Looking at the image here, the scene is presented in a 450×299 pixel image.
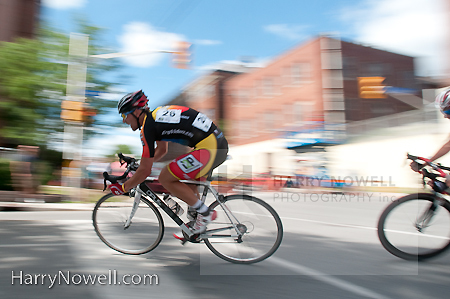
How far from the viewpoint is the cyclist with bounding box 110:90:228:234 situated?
407 cm

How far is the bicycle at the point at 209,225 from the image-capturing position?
4301mm

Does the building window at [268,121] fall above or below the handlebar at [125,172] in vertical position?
above

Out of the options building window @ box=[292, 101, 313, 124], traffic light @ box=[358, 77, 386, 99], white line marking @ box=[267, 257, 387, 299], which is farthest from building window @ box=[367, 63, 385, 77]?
white line marking @ box=[267, 257, 387, 299]

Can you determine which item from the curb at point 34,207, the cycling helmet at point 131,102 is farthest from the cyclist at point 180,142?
the curb at point 34,207

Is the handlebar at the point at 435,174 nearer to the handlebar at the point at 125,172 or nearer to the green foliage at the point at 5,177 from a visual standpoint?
the handlebar at the point at 125,172

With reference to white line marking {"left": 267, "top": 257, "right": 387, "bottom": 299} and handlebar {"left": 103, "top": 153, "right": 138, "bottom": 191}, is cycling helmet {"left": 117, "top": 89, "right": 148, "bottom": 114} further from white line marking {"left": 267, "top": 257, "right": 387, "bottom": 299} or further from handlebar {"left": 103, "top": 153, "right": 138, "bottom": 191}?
white line marking {"left": 267, "top": 257, "right": 387, "bottom": 299}

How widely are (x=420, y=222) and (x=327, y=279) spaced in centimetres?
148

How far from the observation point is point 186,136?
4117 millimetres

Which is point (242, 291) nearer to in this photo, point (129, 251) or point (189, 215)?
point (189, 215)

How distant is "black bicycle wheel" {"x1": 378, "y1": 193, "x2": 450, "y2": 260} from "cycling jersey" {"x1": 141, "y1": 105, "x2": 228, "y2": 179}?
82.7 inches

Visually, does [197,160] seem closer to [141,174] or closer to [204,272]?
[141,174]

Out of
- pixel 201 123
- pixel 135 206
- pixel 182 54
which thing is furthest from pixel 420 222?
pixel 182 54

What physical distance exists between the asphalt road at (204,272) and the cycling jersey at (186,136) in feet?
2.93

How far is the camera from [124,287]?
3588 millimetres
